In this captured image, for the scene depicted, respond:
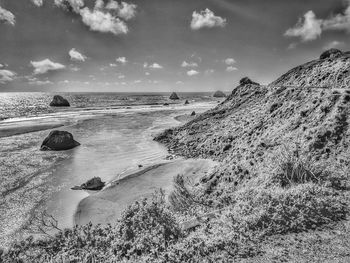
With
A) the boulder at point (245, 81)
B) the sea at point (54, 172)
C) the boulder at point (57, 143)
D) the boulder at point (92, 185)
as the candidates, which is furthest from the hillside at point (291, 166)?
the boulder at point (57, 143)

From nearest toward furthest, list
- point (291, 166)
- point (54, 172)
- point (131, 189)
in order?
1. point (291, 166)
2. point (131, 189)
3. point (54, 172)

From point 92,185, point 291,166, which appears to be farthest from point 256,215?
point 92,185

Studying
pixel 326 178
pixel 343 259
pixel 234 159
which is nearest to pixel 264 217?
pixel 343 259

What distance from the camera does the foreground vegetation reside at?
4.61 metres

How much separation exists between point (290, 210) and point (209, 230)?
174 centimetres

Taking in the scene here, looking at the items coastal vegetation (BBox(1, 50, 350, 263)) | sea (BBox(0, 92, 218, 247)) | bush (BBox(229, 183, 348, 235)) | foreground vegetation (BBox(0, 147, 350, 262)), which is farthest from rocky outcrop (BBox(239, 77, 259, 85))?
bush (BBox(229, 183, 348, 235))

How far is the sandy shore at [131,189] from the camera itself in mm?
9797

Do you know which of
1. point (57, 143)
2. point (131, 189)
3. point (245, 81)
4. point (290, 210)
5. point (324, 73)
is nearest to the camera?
point (290, 210)

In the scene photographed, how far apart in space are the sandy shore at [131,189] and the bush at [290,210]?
5396mm

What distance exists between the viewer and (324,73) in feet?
47.1

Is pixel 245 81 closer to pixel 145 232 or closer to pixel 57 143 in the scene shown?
pixel 57 143

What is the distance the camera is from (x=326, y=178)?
656 cm

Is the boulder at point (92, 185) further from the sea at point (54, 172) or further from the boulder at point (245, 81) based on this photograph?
the boulder at point (245, 81)

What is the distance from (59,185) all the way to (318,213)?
12017 millimetres
